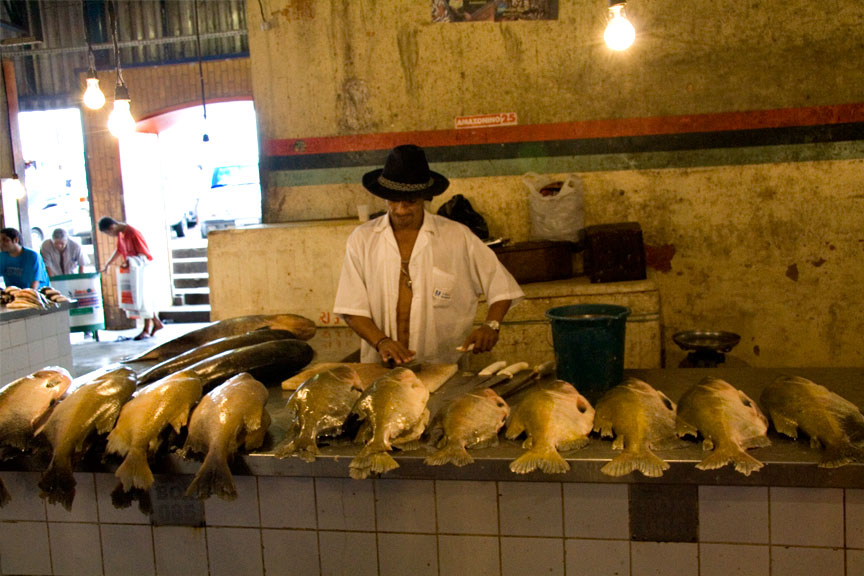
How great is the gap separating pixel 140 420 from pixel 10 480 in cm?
105

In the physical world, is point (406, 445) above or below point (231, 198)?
below

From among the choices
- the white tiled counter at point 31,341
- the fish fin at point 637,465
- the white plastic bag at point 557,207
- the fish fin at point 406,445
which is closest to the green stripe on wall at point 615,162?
the white plastic bag at point 557,207

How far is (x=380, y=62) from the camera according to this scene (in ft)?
21.5

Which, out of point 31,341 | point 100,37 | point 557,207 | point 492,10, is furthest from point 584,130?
point 100,37

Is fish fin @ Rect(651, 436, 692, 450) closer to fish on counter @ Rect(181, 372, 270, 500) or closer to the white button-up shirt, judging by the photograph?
fish on counter @ Rect(181, 372, 270, 500)

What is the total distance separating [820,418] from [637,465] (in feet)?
2.08

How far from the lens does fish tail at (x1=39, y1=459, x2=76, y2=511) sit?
7.61 ft

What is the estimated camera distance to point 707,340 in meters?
5.33

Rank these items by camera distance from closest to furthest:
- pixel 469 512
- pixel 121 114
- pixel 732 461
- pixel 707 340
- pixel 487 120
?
pixel 732 461
pixel 469 512
pixel 707 340
pixel 487 120
pixel 121 114

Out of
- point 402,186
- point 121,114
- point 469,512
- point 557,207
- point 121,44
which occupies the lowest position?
point 469,512

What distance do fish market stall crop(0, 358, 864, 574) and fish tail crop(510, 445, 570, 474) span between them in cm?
8

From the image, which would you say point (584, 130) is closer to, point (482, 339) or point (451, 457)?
point (482, 339)

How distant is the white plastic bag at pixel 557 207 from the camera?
243 inches

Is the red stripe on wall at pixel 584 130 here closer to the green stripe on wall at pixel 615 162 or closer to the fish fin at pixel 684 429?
the green stripe on wall at pixel 615 162
